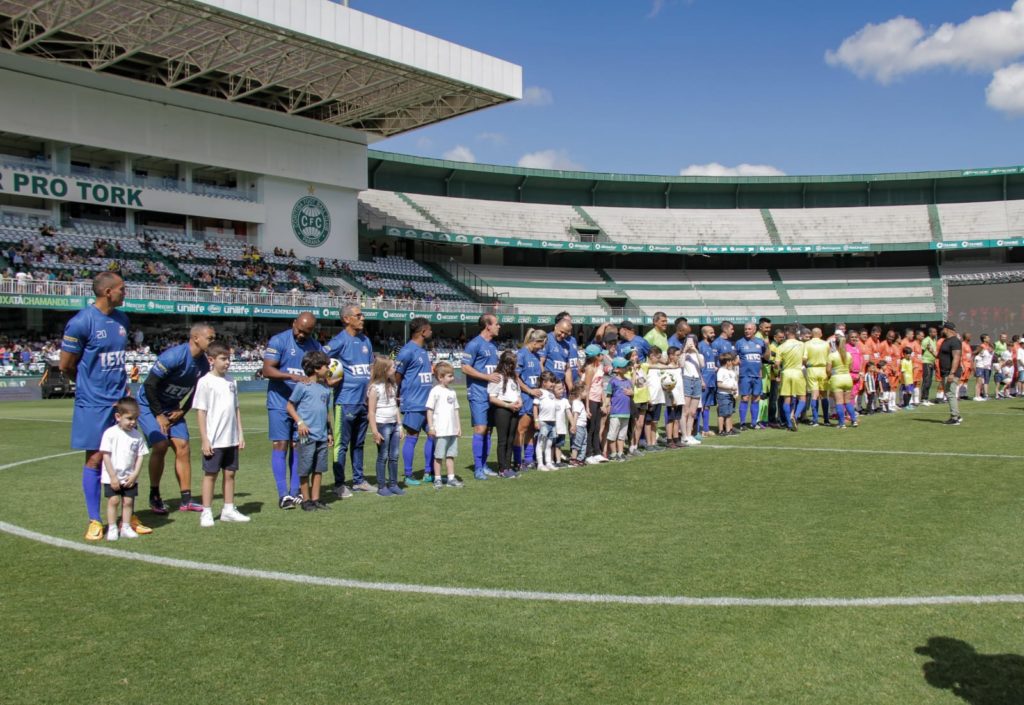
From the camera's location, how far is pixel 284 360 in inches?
324

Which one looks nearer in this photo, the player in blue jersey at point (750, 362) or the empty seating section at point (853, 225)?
the player in blue jersey at point (750, 362)

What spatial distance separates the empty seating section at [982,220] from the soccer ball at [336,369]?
186 feet

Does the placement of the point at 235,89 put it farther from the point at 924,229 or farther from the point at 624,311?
the point at 924,229

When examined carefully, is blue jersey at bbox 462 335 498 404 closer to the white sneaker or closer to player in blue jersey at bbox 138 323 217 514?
player in blue jersey at bbox 138 323 217 514

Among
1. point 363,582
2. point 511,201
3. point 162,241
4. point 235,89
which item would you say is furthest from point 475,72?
point 363,582

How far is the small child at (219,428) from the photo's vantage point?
7.14 m

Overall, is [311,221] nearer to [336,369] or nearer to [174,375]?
[336,369]

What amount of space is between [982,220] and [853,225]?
8.36 meters

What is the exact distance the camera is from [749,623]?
4.47 meters

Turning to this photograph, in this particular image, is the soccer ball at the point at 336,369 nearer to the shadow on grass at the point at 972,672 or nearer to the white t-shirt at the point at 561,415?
the white t-shirt at the point at 561,415

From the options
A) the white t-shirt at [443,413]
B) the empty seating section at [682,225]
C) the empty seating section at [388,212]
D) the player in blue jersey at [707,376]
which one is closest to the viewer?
the white t-shirt at [443,413]

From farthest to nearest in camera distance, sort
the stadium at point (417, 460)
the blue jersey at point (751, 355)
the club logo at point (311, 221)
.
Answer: the club logo at point (311, 221) → the blue jersey at point (751, 355) → the stadium at point (417, 460)

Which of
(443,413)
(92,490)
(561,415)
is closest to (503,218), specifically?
(561,415)

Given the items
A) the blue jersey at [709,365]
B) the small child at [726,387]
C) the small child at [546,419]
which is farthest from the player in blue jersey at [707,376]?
the small child at [546,419]
